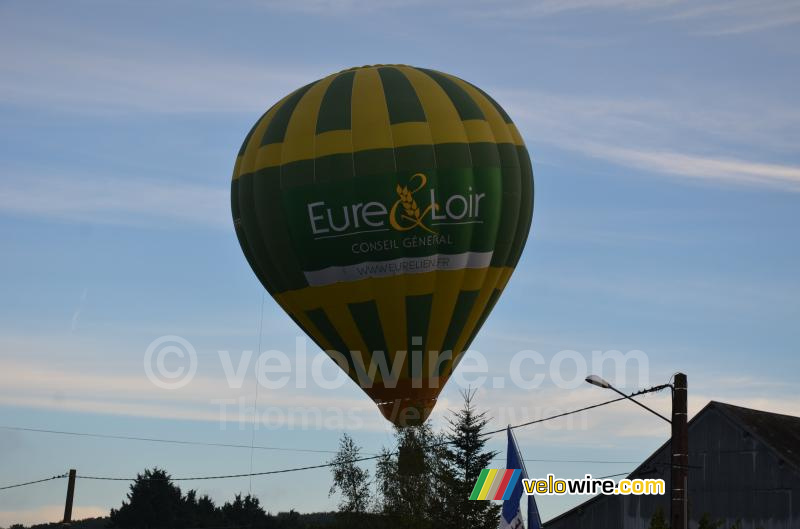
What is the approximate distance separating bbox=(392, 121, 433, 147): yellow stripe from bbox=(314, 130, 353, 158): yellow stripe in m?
1.34

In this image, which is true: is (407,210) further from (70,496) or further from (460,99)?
(70,496)

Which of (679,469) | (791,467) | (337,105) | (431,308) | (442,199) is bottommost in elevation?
(679,469)

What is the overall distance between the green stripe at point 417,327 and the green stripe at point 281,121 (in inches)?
249

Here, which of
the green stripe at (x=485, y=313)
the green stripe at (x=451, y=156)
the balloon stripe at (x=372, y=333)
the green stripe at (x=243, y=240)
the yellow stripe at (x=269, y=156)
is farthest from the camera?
the green stripe at (x=243, y=240)

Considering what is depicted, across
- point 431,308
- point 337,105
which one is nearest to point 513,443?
point 431,308

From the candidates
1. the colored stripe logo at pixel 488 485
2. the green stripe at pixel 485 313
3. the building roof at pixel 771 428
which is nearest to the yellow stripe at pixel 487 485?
the colored stripe logo at pixel 488 485

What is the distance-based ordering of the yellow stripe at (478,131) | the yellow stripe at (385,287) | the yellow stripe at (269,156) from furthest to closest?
the yellow stripe at (269,156), the yellow stripe at (478,131), the yellow stripe at (385,287)

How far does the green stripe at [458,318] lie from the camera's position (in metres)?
40.3

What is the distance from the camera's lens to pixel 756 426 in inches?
1989

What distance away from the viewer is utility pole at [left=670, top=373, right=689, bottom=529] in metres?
26.7

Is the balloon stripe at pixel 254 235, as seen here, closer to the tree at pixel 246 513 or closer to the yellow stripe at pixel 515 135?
the yellow stripe at pixel 515 135

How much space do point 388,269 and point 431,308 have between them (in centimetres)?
188

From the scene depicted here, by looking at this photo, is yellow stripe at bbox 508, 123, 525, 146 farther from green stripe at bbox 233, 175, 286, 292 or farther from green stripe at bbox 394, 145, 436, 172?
green stripe at bbox 233, 175, 286, 292

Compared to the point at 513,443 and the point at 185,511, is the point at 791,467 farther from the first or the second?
the point at 185,511
